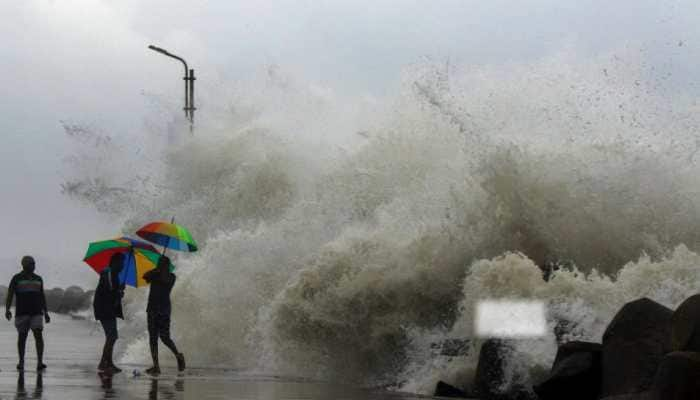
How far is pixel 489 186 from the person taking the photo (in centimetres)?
1888

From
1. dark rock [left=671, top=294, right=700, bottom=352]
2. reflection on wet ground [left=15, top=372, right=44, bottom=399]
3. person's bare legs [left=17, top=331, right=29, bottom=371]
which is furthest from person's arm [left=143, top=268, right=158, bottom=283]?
dark rock [left=671, top=294, right=700, bottom=352]

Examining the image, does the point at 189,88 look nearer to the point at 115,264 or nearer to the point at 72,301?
the point at 115,264

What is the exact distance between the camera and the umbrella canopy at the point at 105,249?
18453 millimetres

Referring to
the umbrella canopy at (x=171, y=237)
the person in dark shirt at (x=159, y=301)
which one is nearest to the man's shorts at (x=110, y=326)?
the person in dark shirt at (x=159, y=301)

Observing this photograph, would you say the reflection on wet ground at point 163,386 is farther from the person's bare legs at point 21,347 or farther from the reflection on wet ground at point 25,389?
the person's bare legs at point 21,347

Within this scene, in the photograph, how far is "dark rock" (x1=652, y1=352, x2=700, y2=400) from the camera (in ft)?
33.9

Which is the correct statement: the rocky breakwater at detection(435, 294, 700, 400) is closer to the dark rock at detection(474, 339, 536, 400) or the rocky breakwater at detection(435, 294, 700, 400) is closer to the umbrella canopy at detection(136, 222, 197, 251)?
the dark rock at detection(474, 339, 536, 400)

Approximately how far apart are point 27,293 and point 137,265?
1.85m

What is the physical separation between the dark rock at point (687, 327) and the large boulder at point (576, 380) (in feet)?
4.41

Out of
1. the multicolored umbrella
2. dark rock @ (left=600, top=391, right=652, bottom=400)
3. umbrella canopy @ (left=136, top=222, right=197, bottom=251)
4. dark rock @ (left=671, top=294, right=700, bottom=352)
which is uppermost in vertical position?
umbrella canopy @ (left=136, top=222, right=197, bottom=251)

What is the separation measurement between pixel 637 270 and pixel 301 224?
10.4 metres

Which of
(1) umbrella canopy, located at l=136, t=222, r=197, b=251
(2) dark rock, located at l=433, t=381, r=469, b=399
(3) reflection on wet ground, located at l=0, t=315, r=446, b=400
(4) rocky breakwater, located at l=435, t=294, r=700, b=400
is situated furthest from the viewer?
(1) umbrella canopy, located at l=136, t=222, r=197, b=251

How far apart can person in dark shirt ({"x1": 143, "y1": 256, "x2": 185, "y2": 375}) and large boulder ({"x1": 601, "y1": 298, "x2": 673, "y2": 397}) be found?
24.3 feet

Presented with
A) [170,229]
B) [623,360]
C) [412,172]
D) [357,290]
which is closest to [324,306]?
[357,290]
